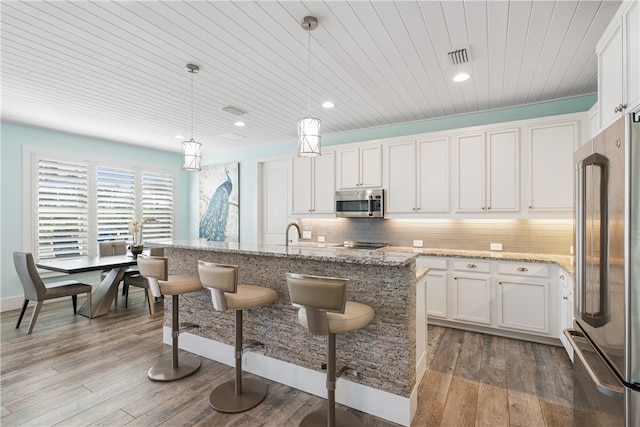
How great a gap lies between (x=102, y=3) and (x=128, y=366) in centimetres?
298

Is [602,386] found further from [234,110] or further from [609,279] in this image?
[234,110]

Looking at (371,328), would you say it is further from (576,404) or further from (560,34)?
(560,34)

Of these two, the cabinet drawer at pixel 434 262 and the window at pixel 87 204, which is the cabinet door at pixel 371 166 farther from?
the window at pixel 87 204

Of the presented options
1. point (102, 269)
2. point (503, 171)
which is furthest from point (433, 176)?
point (102, 269)

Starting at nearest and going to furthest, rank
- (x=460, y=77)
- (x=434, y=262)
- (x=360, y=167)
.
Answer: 1. (x=460, y=77)
2. (x=434, y=262)
3. (x=360, y=167)

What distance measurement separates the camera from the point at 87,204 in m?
5.44

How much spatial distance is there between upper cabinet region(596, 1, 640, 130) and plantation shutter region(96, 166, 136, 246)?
690 cm

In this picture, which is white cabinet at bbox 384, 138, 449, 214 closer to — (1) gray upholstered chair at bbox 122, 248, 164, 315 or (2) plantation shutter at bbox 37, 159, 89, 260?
(1) gray upholstered chair at bbox 122, 248, 164, 315

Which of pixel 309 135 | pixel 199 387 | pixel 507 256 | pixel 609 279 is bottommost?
pixel 199 387

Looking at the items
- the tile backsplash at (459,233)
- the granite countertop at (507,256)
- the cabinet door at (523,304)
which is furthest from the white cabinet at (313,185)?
the cabinet door at (523,304)

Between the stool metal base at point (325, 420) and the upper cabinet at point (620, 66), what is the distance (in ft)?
7.94

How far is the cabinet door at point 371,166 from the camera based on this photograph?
4.57 m

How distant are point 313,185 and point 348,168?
698mm

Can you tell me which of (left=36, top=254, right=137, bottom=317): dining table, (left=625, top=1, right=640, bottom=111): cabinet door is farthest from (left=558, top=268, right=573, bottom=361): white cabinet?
(left=36, top=254, right=137, bottom=317): dining table
